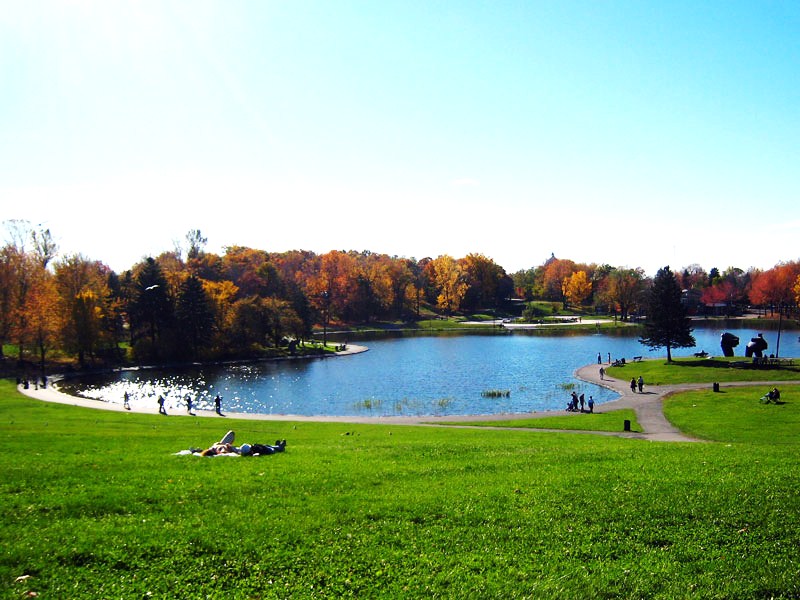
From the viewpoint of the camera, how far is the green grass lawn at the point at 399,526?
802cm

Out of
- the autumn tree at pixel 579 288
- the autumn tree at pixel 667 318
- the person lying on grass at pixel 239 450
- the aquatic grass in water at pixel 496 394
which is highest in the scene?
the autumn tree at pixel 579 288

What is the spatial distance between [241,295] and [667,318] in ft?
252

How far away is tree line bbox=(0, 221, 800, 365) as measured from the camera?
2427 inches

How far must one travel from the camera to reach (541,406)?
131 feet

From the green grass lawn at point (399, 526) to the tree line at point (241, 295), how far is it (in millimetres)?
52867

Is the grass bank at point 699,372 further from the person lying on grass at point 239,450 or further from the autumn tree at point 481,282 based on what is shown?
the autumn tree at point 481,282

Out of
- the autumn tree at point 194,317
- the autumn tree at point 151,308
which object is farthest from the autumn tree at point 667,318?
the autumn tree at point 151,308

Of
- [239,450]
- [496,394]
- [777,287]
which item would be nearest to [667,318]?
[496,394]

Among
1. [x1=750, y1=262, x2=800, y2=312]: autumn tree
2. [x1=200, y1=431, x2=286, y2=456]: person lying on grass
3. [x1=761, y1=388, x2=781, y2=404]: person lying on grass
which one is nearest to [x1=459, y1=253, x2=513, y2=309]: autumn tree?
[x1=750, y1=262, x2=800, y2=312]: autumn tree

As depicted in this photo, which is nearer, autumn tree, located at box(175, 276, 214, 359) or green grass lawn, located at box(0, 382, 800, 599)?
green grass lawn, located at box(0, 382, 800, 599)

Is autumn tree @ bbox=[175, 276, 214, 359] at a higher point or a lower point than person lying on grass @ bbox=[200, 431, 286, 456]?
higher

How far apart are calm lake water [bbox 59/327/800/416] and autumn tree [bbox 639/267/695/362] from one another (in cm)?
829

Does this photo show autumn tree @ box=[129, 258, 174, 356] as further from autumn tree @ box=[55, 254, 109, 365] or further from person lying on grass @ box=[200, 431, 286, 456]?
person lying on grass @ box=[200, 431, 286, 456]

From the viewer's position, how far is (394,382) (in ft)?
171
